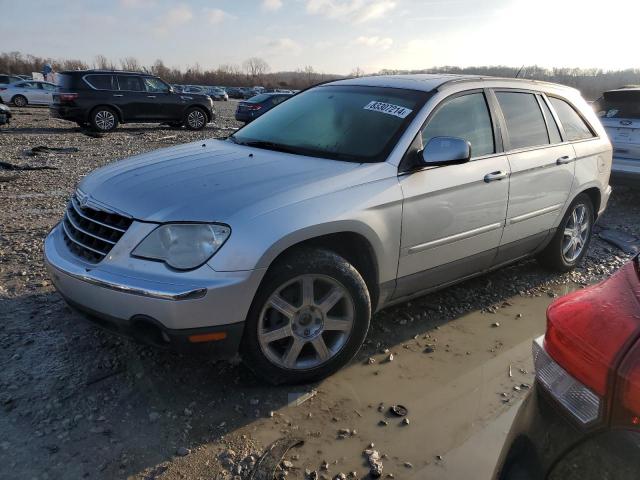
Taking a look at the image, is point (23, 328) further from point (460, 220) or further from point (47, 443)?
point (460, 220)

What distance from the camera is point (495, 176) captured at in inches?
146

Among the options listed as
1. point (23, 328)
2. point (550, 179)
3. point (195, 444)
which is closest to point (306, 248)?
point (195, 444)

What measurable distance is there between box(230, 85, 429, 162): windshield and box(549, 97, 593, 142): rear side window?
5.67 feet

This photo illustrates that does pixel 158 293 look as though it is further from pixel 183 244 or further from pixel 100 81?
pixel 100 81

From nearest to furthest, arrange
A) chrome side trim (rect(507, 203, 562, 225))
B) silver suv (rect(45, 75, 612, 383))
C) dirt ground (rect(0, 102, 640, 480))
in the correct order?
dirt ground (rect(0, 102, 640, 480)), silver suv (rect(45, 75, 612, 383)), chrome side trim (rect(507, 203, 562, 225))

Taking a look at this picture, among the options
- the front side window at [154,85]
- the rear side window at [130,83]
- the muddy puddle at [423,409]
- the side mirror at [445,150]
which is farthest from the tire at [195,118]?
the side mirror at [445,150]

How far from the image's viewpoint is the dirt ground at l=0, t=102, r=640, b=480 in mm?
2461

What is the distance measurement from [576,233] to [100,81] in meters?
14.2

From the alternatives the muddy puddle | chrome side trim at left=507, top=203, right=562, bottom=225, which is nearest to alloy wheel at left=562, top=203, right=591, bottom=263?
chrome side trim at left=507, top=203, right=562, bottom=225

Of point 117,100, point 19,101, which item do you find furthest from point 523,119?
point 19,101

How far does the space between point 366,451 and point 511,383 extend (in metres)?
1.15

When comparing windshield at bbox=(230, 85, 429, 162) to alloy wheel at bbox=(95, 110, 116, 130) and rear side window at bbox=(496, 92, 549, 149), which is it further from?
alloy wheel at bbox=(95, 110, 116, 130)

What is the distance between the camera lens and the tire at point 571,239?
4.72 m

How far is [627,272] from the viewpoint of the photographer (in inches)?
63.9
